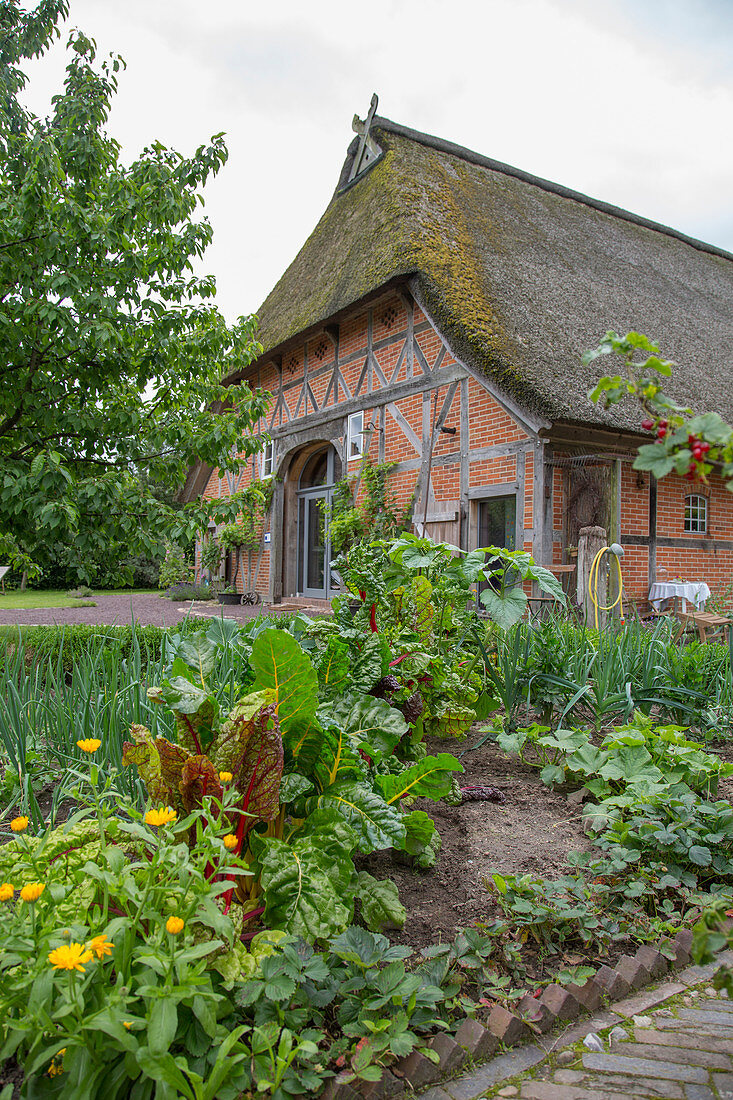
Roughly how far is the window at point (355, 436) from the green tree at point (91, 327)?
478 centimetres

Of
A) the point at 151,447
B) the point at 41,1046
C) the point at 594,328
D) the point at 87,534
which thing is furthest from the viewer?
the point at 594,328

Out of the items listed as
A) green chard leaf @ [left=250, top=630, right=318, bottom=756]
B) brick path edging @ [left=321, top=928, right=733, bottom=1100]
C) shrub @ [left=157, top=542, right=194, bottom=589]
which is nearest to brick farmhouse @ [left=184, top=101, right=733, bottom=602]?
green chard leaf @ [left=250, top=630, right=318, bottom=756]

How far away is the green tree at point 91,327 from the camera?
389cm

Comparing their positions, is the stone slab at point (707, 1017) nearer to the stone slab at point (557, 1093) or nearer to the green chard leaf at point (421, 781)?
the stone slab at point (557, 1093)

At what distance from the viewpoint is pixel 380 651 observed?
1.94m

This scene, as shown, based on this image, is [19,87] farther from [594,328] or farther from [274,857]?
[594,328]

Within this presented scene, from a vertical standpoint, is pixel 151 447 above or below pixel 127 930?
above

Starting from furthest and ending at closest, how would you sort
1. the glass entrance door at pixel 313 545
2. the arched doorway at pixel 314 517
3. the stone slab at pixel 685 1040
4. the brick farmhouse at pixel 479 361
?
the glass entrance door at pixel 313 545 < the arched doorway at pixel 314 517 < the brick farmhouse at pixel 479 361 < the stone slab at pixel 685 1040

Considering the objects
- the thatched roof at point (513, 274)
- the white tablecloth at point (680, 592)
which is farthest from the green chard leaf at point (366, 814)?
the white tablecloth at point (680, 592)

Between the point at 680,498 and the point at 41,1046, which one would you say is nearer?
the point at 41,1046

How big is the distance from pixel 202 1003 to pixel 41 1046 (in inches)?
9.6

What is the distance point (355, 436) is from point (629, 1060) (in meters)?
9.29

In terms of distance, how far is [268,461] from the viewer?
42.3ft

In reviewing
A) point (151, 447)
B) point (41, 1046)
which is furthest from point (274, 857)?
point (151, 447)
